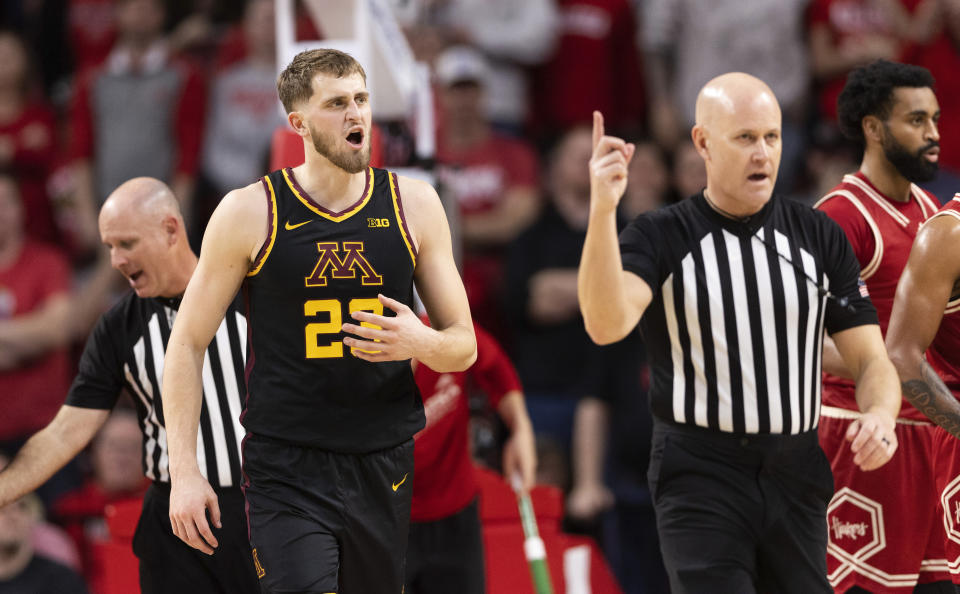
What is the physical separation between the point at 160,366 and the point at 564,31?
4812mm

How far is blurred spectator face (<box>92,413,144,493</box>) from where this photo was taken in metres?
7.04

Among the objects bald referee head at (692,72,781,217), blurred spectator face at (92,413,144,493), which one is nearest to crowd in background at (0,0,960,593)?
blurred spectator face at (92,413,144,493)

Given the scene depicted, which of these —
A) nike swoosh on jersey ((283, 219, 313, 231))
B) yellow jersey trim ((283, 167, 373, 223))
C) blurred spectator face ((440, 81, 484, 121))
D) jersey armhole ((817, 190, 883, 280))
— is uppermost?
blurred spectator face ((440, 81, 484, 121))

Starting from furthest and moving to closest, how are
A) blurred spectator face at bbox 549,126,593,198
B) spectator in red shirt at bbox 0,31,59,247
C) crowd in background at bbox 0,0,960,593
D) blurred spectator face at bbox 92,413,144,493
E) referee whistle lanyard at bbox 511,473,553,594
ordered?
spectator in red shirt at bbox 0,31,59,247 → blurred spectator face at bbox 549,126,593,198 → crowd in background at bbox 0,0,960,593 → blurred spectator face at bbox 92,413,144,493 → referee whistle lanyard at bbox 511,473,553,594

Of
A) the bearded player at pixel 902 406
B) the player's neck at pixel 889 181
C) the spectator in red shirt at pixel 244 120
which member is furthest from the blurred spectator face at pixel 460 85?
the player's neck at pixel 889 181

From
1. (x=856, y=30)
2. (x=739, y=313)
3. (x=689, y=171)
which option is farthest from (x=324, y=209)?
(x=856, y=30)

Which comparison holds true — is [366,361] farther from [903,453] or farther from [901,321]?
[903,453]

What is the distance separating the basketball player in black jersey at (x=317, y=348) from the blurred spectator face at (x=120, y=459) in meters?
3.53

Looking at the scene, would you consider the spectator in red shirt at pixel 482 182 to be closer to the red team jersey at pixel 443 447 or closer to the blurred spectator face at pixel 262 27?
the blurred spectator face at pixel 262 27

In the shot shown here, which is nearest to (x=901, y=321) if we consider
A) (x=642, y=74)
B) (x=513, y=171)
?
(x=513, y=171)

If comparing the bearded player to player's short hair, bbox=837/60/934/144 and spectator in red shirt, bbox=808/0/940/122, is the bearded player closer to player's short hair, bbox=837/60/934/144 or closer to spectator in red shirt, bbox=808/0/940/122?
player's short hair, bbox=837/60/934/144

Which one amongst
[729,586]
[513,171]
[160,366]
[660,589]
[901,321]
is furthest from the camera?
[513,171]

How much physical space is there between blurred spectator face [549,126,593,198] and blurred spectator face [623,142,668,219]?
0.92 ft

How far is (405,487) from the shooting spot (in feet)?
12.6
